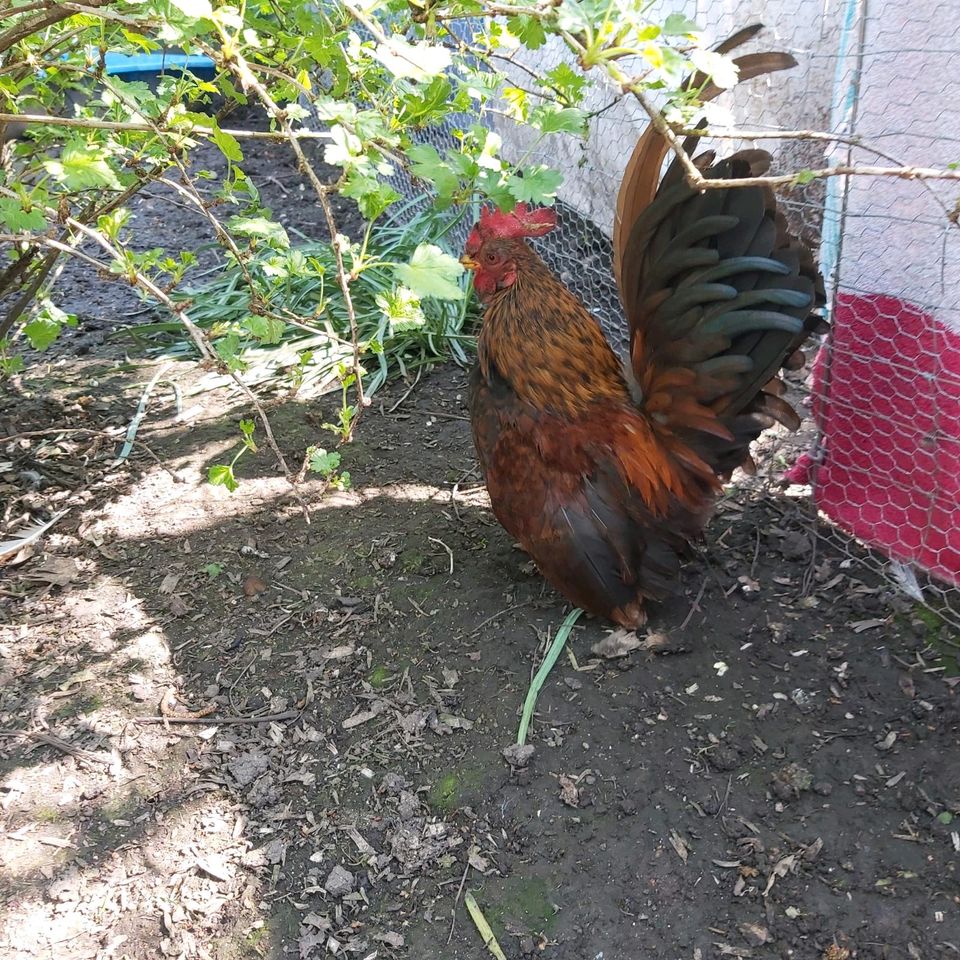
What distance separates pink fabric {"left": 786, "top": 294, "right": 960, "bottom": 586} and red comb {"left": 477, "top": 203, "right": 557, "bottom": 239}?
1.03 m

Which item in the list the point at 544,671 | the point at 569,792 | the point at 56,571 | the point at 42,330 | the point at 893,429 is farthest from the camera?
the point at 56,571

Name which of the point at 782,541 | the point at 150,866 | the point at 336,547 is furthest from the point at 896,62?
the point at 150,866

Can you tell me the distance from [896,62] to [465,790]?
240 cm

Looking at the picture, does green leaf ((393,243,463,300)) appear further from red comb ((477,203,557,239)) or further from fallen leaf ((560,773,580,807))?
fallen leaf ((560,773,580,807))

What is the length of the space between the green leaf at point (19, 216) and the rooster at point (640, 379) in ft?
4.32

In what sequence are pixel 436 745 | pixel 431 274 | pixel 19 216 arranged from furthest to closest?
pixel 436 745
pixel 19 216
pixel 431 274

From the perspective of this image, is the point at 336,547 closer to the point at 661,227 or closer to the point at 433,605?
the point at 433,605

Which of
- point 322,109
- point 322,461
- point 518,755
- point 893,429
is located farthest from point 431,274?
point 893,429

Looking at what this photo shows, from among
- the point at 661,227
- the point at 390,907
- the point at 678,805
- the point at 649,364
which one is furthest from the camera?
the point at 649,364

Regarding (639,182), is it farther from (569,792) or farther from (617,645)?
(569,792)

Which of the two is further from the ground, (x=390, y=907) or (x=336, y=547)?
(x=336, y=547)

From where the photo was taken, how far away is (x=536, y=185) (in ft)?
5.52

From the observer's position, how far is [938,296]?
96.3 inches

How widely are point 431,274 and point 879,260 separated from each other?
1.70m
